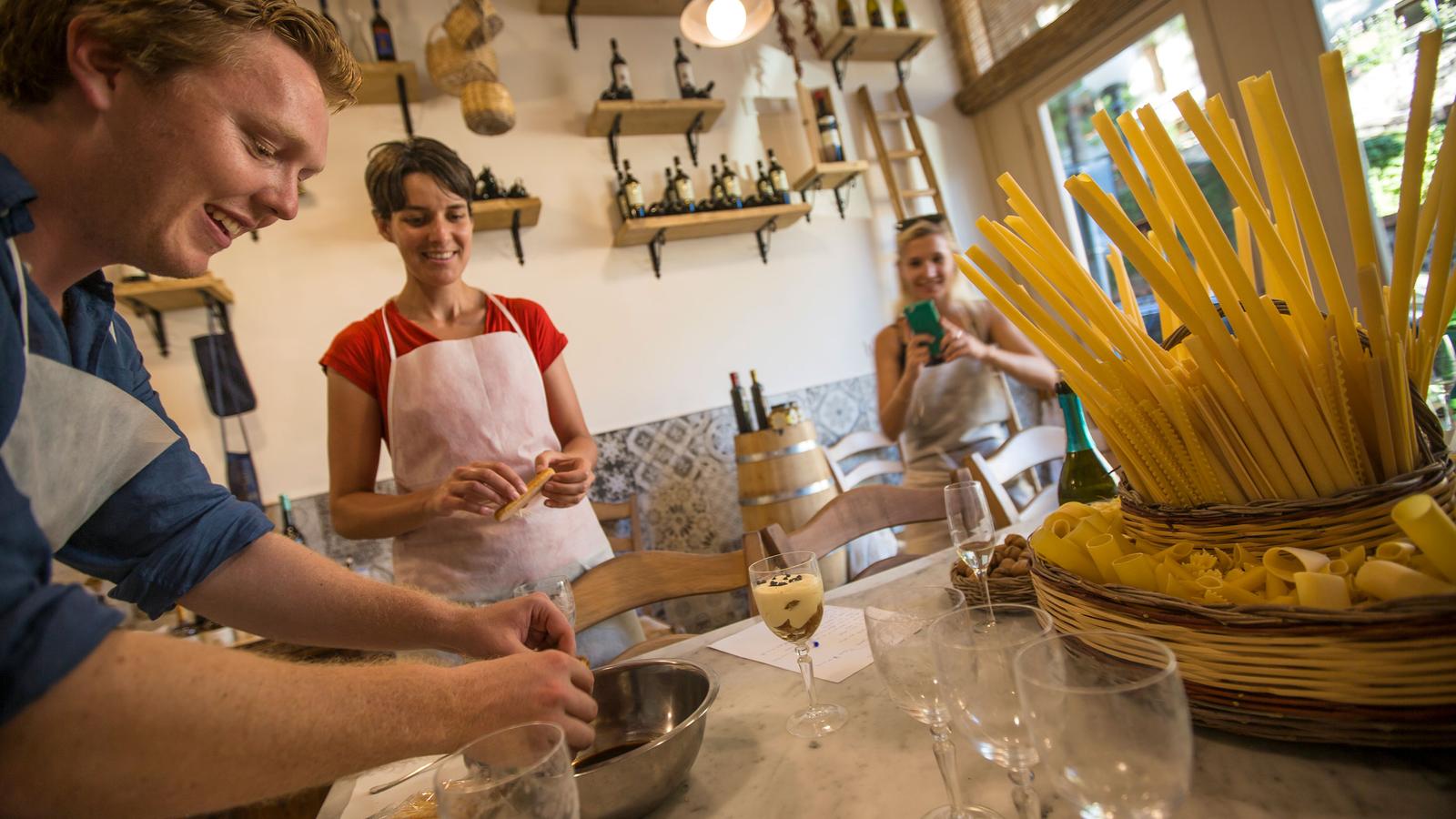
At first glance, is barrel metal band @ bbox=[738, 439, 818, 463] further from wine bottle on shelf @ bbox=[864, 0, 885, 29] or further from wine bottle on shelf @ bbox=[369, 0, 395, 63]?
wine bottle on shelf @ bbox=[864, 0, 885, 29]

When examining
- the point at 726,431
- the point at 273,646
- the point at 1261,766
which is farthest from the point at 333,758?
the point at 726,431

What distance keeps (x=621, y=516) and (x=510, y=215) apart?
1.37 meters

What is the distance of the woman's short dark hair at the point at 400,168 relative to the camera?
1.72m

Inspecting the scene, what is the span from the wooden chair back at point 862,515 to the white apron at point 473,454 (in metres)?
0.50

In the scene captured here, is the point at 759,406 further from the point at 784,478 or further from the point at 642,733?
the point at 642,733

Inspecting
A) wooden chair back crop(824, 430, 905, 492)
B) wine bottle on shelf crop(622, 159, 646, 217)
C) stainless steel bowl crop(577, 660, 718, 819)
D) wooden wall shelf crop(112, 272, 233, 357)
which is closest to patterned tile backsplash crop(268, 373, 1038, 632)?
wooden chair back crop(824, 430, 905, 492)

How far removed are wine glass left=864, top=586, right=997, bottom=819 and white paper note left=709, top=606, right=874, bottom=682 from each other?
0.25m

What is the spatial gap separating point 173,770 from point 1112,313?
92 cm

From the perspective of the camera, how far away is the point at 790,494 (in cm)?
248

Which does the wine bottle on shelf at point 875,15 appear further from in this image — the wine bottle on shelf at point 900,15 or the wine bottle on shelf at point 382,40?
the wine bottle on shelf at point 382,40

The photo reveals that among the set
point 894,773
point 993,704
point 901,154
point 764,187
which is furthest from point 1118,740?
point 901,154

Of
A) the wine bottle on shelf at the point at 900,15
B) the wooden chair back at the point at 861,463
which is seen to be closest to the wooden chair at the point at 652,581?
the wooden chair back at the point at 861,463

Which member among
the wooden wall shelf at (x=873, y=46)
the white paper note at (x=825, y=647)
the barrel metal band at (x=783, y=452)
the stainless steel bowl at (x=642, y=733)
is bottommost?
the white paper note at (x=825, y=647)

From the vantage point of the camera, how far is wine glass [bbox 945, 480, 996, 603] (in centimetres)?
102
